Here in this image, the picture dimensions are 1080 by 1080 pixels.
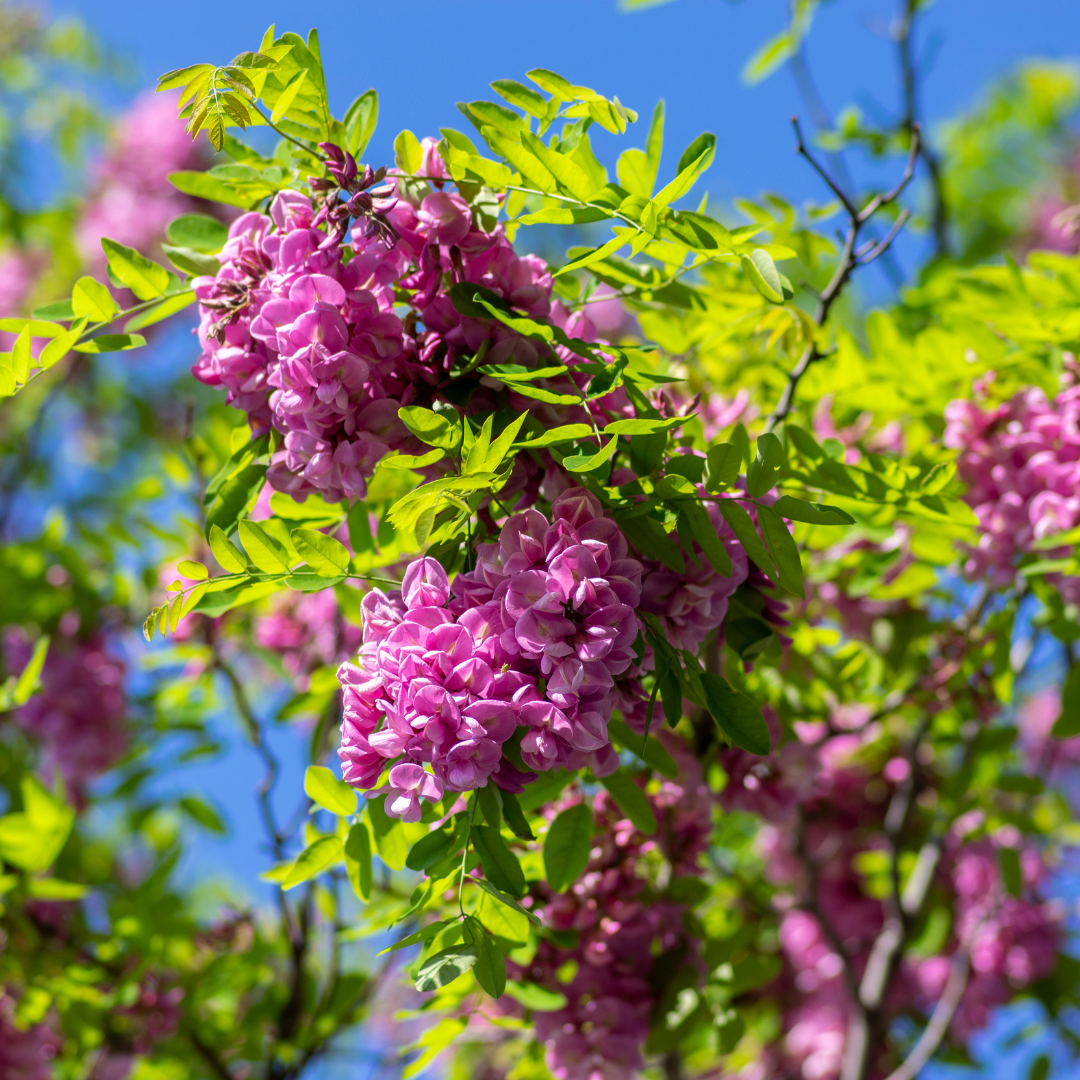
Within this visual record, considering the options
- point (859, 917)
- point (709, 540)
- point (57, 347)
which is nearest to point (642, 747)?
point (709, 540)

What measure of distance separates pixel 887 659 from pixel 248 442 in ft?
5.07

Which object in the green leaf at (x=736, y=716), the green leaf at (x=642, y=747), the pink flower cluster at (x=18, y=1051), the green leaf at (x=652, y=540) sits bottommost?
the pink flower cluster at (x=18, y=1051)

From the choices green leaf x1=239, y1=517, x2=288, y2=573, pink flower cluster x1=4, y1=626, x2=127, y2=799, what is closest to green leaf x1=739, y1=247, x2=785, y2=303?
green leaf x1=239, y1=517, x2=288, y2=573

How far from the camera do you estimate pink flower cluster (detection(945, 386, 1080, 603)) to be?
1.84 m

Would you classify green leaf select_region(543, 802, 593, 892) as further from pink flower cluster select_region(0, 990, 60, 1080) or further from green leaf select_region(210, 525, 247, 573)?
pink flower cluster select_region(0, 990, 60, 1080)

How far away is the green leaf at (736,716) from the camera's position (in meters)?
1.30

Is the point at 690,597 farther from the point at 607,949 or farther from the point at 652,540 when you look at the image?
the point at 607,949

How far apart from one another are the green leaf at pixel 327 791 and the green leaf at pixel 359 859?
0.11ft

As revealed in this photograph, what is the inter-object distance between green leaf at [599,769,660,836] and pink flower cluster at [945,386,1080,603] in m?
0.81

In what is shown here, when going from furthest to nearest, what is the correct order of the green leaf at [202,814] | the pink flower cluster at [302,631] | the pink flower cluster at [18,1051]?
the pink flower cluster at [302,631] → the green leaf at [202,814] → the pink flower cluster at [18,1051]

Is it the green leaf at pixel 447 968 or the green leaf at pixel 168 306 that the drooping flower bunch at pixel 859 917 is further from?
the green leaf at pixel 168 306

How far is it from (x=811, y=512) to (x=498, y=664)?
1.42 feet

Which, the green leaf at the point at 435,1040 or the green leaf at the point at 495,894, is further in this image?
the green leaf at the point at 435,1040

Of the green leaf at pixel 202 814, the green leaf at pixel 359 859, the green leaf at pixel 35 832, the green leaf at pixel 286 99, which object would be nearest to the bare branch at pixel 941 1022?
the green leaf at pixel 202 814
